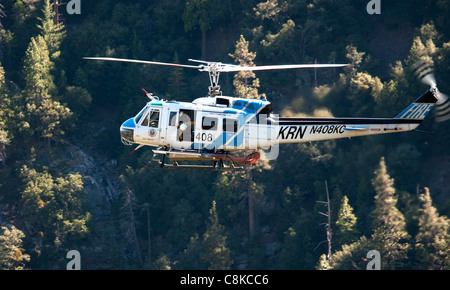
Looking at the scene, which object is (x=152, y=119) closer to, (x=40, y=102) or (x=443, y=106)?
(x=443, y=106)

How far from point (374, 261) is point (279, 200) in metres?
9.98

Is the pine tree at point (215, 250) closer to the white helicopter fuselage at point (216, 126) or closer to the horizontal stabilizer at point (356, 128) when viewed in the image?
the horizontal stabilizer at point (356, 128)

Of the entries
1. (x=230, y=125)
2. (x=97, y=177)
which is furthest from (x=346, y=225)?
(x=230, y=125)

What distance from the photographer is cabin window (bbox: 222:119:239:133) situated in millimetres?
41719

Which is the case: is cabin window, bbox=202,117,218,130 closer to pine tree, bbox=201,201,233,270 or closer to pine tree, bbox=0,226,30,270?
pine tree, bbox=201,201,233,270

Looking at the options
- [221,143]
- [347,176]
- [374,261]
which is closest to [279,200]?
[347,176]

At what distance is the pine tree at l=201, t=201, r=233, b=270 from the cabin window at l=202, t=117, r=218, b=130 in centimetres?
2849

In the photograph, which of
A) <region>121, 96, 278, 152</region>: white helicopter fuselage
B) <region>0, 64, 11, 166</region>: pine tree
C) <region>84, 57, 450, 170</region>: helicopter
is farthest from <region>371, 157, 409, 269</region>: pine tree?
<region>0, 64, 11, 166</region>: pine tree

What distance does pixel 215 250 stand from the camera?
69.6m

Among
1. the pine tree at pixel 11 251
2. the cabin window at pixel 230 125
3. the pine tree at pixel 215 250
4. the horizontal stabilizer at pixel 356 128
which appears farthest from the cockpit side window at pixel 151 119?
the pine tree at pixel 11 251

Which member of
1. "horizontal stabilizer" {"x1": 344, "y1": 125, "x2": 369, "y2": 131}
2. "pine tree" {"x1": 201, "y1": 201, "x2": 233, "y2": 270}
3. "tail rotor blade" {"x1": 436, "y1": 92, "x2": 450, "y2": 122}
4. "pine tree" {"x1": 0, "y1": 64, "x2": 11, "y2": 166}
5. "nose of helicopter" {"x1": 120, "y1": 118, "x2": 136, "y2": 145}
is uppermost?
"pine tree" {"x1": 0, "y1": 64, "x2": 11, "y2": 166}

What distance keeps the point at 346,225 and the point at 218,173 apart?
1029 cm

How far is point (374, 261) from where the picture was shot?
6438 cm

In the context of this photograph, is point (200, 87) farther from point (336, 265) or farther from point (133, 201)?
point (336, 265)
